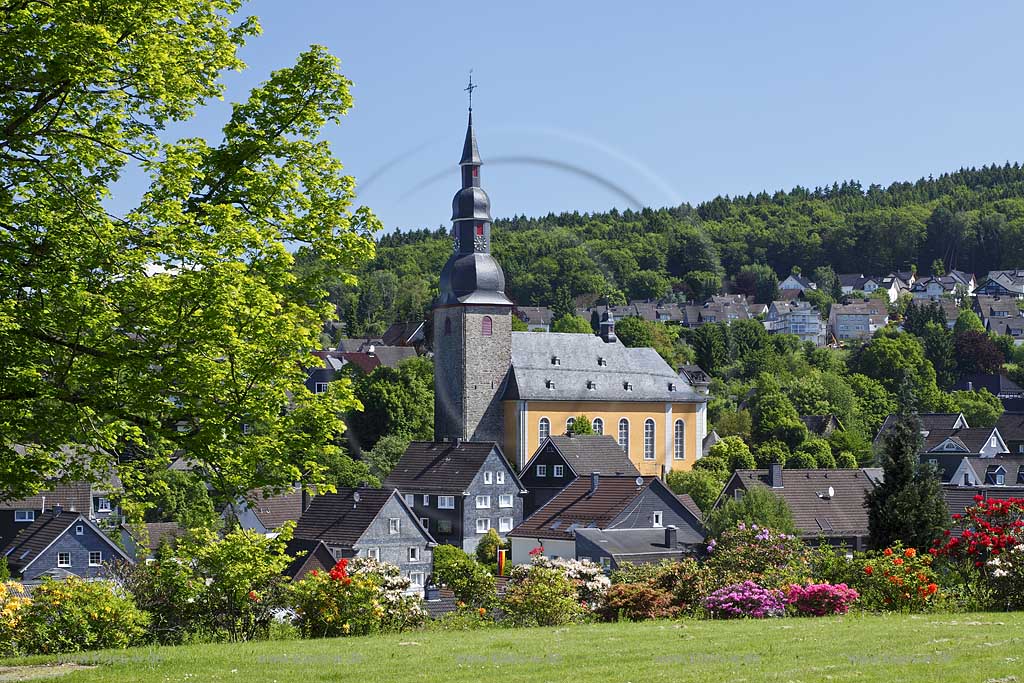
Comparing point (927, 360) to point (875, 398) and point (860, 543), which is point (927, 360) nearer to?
point (875, 398)

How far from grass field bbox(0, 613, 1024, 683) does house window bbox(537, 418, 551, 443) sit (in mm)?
64991

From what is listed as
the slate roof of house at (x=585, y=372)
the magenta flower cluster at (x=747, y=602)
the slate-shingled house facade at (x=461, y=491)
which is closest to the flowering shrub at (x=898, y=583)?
the magenta flower cluster at (x=747, y=602)

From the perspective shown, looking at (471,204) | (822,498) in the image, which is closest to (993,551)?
(822,498)

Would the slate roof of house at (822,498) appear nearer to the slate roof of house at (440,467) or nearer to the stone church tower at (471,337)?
the slate roof of house at (440,467)

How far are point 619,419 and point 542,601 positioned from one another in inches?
2660

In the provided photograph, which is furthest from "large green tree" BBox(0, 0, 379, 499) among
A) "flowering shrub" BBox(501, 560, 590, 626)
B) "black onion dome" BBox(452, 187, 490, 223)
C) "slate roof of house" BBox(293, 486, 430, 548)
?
"black onion dome" BBox(452, 187, 490, 223)

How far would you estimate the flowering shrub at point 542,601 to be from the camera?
70.2 feet

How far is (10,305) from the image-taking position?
1412 cm

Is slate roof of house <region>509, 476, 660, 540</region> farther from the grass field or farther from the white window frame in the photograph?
the grass field

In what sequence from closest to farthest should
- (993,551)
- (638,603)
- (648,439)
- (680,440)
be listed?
1. (993,551)
2. (638,603)
3. (648,439)
4. (680,440)

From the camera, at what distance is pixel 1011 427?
100 m

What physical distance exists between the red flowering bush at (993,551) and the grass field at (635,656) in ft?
3.92

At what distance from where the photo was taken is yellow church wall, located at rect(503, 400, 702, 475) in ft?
274

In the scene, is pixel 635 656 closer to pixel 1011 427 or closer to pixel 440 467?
pixel 440 467
